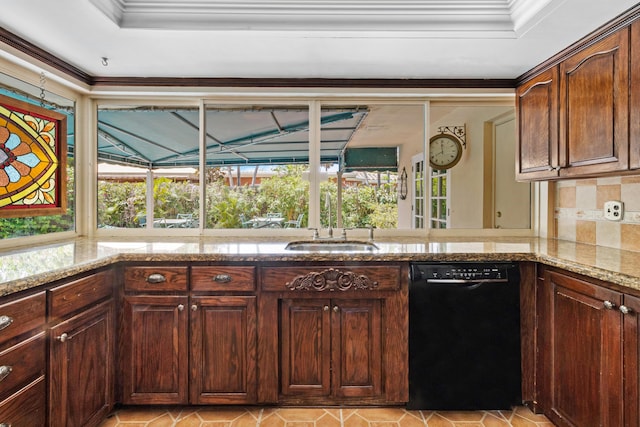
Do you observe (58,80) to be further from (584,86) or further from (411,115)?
(584,86)

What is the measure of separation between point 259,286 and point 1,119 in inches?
64.7

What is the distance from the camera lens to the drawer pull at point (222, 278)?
198 centimetres

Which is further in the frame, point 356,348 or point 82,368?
point 356,348

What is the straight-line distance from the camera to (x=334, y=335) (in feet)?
6.61

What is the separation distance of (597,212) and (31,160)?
11.1ft

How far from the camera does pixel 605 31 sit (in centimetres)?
178

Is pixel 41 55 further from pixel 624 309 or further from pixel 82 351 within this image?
pixel 624 309

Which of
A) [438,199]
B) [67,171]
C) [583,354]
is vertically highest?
[67,171]

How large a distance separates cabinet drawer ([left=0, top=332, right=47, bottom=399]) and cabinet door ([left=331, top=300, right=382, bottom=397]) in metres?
1.30

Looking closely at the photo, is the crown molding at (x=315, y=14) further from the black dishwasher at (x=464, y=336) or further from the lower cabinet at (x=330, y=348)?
the lower cabinet at (x=330, y=348)

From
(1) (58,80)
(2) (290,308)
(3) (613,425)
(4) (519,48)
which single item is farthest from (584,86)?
(1) (58,80)

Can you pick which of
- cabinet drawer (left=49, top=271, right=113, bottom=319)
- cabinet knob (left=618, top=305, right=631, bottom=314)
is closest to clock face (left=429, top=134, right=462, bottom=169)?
cabinet knob (left=618, top=305, right=631, bottom=314)

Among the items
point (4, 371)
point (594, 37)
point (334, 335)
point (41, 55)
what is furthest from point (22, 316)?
point (594, 37)

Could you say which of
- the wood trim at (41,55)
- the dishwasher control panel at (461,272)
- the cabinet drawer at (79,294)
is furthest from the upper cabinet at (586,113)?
the wood trim at (41,55)
